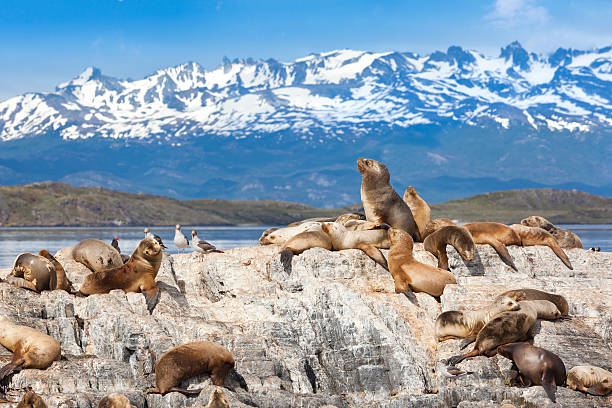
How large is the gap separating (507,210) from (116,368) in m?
187

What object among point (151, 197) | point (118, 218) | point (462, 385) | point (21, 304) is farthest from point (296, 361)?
point (151, 197)

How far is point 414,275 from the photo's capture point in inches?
707

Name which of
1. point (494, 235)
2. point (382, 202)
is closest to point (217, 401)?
point (382, 202)

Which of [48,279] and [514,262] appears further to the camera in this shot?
[514,262]

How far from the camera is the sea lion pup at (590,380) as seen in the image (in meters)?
14.4

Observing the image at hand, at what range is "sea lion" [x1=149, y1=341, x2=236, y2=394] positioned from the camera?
14609 mm

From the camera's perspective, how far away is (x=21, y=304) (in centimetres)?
1786

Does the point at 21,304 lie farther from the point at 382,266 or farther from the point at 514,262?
the point at 514,262

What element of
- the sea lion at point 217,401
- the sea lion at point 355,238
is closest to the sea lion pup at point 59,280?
the sea lion at point 355,238

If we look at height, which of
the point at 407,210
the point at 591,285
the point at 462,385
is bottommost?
the point at 462,385

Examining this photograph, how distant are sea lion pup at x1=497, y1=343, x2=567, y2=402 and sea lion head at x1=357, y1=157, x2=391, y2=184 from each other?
7350 millimetres

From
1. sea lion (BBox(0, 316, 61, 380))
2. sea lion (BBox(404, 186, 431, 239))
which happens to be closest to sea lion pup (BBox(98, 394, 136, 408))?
sea lion (BBox(0, 316, 61, 380))

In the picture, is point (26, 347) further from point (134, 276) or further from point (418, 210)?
point (418, 210)

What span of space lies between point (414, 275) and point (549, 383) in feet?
14.1
